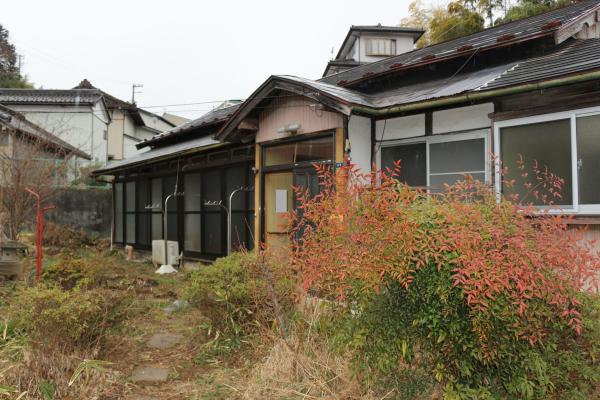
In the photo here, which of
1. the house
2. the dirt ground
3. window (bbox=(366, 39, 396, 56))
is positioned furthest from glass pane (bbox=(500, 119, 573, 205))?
window (bbox=(366, 39, 396, 56))

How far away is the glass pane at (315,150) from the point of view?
7434 millimetres

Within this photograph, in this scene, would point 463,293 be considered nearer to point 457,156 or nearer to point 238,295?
point 238,295

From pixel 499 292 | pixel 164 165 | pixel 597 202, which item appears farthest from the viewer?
pixel 164 165

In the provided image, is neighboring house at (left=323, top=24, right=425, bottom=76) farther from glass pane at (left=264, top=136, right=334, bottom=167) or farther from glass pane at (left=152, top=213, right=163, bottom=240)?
glass pane at (left=264, top=136, right=334, bottom=167)

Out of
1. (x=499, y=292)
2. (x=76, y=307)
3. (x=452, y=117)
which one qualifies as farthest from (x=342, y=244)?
(x=452, y=117)

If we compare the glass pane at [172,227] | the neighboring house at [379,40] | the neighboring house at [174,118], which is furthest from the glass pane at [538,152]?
the neighboring house at [174,118]

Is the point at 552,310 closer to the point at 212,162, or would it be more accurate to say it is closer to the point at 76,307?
the point at 76,307

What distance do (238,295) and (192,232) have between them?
7322mm

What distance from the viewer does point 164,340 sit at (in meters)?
5.87

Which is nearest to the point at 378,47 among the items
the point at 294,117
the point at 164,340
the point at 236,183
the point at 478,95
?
the point at 236,183

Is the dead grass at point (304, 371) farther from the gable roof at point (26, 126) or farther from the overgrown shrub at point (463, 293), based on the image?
the gable roof at point (26, 126)

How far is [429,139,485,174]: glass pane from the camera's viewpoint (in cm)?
631

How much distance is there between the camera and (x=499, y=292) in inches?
113

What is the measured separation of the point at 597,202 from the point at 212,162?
8.12 metres
